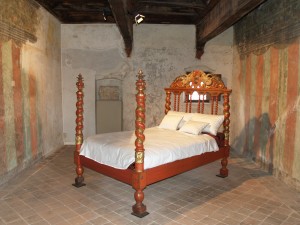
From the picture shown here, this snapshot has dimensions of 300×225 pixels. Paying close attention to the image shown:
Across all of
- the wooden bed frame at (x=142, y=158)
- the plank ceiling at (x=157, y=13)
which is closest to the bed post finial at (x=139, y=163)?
the wooden bed frame at (x=142, y=158)

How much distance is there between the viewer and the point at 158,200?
3975mm

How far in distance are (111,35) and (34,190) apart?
15.5 ft

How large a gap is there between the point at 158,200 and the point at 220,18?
11.7ft

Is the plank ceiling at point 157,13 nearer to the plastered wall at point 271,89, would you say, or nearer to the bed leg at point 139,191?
the plastered wall at point 271,89

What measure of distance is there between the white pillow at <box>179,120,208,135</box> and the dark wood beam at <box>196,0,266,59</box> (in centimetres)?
195

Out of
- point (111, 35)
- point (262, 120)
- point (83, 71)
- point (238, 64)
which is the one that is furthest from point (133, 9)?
point (262, 120)

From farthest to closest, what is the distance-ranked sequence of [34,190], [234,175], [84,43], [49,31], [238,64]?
[84,43], [238,64], [49,31], [234,175], [34,190]

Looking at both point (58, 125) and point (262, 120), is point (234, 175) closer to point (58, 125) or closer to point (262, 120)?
point (262, 120)

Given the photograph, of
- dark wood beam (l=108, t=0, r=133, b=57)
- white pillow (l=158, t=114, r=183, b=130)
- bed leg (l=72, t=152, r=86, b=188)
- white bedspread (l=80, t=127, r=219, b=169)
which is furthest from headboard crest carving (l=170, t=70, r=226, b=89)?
bed leg (l=72, t=152, r=86, b=188)

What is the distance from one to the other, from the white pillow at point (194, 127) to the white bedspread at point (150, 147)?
11cm

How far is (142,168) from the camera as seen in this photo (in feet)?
11.4

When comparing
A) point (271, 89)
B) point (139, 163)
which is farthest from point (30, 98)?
point (271, 89)

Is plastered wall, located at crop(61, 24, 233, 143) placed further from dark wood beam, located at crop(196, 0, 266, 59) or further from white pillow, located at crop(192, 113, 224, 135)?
white pillow, located at crop(192, 113, 224, 135)

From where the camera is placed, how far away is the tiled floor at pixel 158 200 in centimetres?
338
